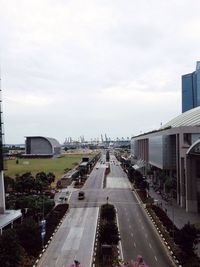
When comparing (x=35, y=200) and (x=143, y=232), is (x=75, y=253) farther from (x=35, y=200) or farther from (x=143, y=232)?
(x=35, y=200)

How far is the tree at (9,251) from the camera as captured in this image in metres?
26.5

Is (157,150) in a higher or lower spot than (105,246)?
higher

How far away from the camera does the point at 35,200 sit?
1989 inches

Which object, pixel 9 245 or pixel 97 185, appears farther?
pixel 97 185

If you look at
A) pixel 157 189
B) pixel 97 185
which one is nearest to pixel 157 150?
pixel 157 189

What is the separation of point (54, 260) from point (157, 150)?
47659 millimetres

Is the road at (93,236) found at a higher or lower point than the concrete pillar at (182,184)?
lower

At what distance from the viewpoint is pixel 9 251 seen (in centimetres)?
2692

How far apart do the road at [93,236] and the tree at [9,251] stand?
395 centimetres

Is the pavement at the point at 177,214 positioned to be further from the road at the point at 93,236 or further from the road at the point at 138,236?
the road at the point at 93,236

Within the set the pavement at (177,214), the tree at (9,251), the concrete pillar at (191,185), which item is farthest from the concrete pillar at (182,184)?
the tree at (9,251)

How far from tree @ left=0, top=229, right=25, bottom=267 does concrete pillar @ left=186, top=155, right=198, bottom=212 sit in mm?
32185

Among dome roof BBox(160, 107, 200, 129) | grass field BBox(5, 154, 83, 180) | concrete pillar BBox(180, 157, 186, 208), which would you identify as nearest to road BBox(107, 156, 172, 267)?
concrete pillar BBox(180, 157, 186, 208)

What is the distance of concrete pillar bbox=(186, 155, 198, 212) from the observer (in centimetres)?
5281
